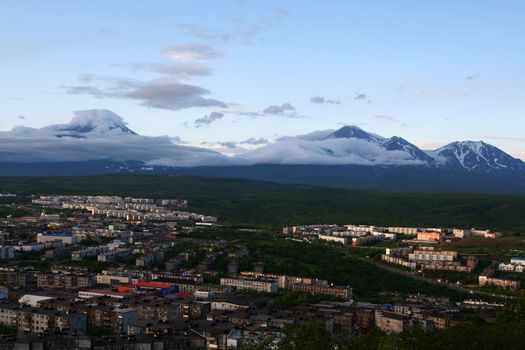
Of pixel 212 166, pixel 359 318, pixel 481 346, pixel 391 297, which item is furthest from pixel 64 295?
pixel 212 166

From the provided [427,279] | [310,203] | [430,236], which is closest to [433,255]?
[427,279]

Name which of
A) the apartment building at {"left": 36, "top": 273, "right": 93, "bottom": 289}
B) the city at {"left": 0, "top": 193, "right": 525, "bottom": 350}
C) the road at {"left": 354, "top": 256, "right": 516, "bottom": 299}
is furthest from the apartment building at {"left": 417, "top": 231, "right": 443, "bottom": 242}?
the apartment building at {"left": 36, "top": 273, "right": 93, "bottom": 289}

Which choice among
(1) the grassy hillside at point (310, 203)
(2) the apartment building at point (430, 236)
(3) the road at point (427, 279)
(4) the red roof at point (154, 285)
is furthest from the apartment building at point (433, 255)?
(4) the red roof at point (154, 285)

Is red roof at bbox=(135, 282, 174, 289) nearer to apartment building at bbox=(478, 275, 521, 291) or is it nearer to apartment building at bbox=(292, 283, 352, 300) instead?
apartment building at bbox=(292, 283, 352, 300)

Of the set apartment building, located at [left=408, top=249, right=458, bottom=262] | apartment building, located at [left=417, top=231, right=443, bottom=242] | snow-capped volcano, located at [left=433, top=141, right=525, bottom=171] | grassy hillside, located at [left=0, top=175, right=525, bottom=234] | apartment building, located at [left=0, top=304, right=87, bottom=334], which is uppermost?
snow-capped volcano, located at [left=433, top=141, right=525, bottom=171]

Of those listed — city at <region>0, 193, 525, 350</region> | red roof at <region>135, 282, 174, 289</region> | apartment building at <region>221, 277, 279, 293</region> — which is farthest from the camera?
apartment building at <region>221, 277, 279, 293</region>

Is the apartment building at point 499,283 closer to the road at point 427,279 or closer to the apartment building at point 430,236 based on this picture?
the road at point 427,279

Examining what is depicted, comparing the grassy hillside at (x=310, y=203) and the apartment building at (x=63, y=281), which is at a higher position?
the grassy hillside at (x=310, y=203)
